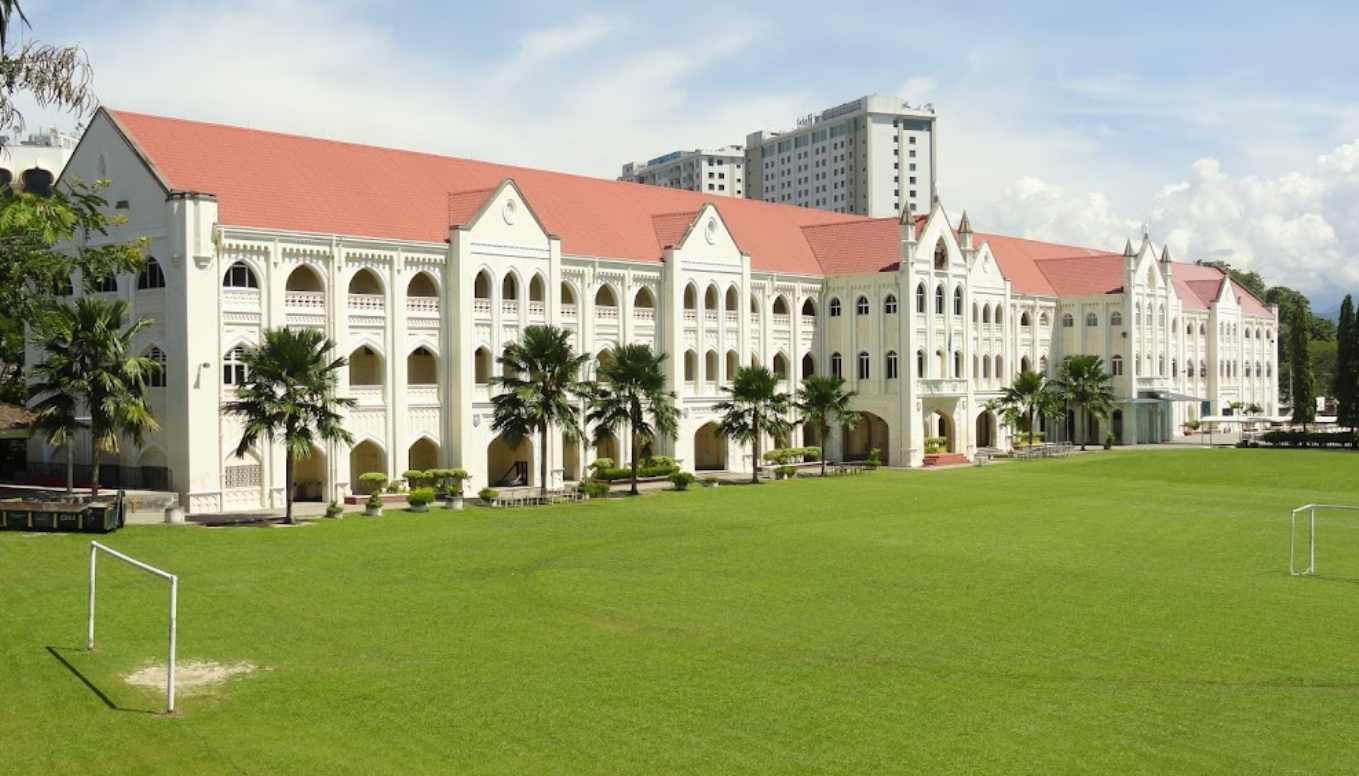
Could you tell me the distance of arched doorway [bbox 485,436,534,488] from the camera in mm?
56938

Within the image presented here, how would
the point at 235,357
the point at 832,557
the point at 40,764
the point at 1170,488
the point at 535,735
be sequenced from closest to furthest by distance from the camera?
the point at 40,764, the point at 535,735, the point at 832,557, the point at 235,357, the point at 1170,488

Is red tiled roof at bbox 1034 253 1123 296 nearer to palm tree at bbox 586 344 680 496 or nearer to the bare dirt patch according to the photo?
palm tree at bbox 586 344 680 496

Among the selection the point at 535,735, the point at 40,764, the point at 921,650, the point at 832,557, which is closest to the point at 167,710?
the point at 40,764

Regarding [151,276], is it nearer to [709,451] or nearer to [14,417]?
[14,417]

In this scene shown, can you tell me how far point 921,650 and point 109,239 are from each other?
39.2 meters

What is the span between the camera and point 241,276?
4666 cm

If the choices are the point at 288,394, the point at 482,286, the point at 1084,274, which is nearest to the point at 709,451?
the point at 482,286

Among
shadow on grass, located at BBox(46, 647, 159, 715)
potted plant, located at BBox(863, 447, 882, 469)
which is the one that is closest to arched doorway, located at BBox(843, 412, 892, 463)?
potted plant, located at BBox(863, 447, 882, 469)

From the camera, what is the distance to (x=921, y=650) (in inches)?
867

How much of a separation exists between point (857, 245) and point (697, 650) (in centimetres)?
5413

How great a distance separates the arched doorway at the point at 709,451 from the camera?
67062 mm

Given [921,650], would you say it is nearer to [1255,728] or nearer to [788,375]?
[1255,728]

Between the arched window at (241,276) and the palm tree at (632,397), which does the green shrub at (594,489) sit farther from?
the arched window at (241,276)

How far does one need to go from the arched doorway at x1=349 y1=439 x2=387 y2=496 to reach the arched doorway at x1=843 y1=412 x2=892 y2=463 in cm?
3249
